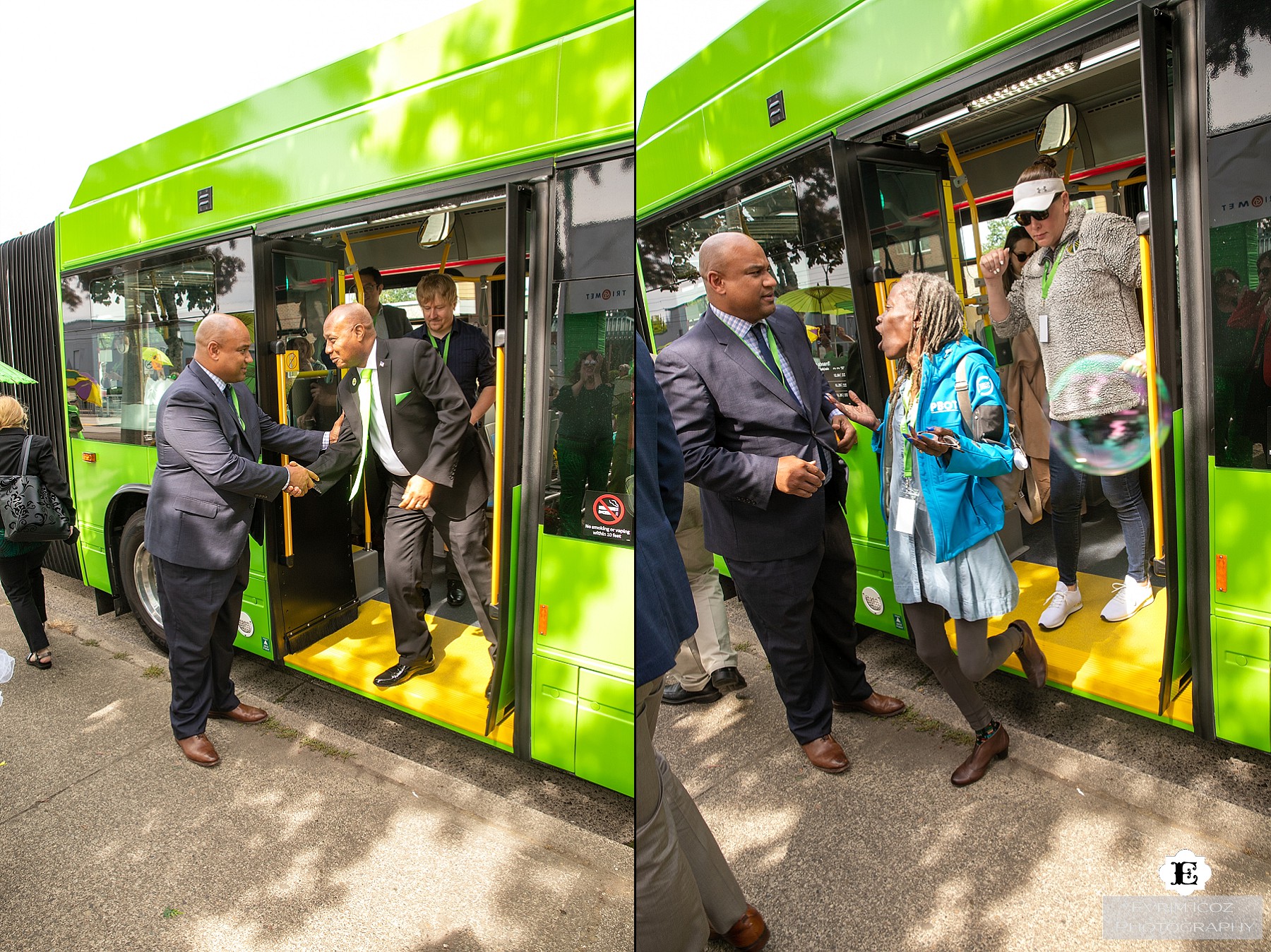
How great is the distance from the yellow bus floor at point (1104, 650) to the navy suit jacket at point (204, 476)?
1.78 metres

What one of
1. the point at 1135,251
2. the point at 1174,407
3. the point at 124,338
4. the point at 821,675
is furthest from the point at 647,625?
the point at 1135,251

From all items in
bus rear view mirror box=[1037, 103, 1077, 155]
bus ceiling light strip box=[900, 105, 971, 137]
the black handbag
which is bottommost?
the black handbag

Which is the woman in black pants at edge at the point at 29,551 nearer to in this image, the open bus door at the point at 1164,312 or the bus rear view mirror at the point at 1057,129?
the open bus door at the point at 1164,312

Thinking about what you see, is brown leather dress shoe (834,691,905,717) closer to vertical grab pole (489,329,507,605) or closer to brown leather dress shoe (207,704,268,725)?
vertical grab pole (489,329,507,605)

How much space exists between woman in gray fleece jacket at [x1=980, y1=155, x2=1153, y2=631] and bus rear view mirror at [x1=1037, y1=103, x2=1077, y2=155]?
6.4 inches

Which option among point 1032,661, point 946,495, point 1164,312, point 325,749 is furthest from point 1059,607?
point 325,749

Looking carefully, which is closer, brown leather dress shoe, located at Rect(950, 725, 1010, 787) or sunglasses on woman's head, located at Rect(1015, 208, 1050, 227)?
brown leather dress shoe, located at Rect(950, 725, 1010, 787)

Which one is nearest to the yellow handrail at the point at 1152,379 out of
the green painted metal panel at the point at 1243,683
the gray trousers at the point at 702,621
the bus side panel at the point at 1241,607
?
the bus side panel at the point at 1241,607

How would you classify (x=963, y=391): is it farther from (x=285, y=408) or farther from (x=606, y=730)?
(x=285, y=408)

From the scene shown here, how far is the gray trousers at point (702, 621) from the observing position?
91 cm

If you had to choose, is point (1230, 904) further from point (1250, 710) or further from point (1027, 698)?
point (1027, 698)

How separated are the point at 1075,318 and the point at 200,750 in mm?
2613

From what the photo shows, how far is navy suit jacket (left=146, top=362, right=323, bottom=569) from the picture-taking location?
1425 mm

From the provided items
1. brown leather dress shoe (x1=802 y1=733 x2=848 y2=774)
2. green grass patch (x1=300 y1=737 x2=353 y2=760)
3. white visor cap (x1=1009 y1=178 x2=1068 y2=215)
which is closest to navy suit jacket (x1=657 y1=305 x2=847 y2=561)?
brown leather dress shoe (x1=802 y1=733 x2=848 y2=774)
